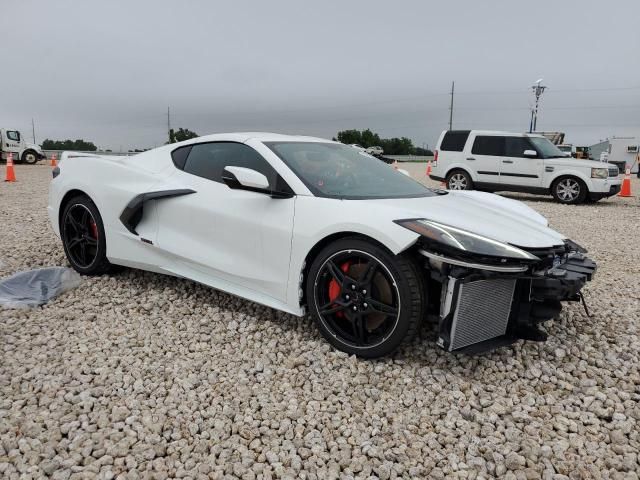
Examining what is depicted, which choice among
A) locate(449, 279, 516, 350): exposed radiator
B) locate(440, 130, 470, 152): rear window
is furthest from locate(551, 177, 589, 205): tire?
locate(449, 279, 516, 350): exposed radiator

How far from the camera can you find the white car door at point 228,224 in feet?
9.95

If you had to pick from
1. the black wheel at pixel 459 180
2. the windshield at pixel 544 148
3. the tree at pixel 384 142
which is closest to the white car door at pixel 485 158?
the black wheel at pixel 459 180

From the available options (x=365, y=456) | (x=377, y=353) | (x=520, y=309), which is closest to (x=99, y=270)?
(x=377, y=353)

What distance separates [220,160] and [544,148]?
32.3ft

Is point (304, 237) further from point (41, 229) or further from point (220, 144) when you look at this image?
point (41, 229)

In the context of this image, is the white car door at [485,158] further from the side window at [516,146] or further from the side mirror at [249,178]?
the side mirror at [249,178]

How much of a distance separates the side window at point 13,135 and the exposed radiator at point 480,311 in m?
26.0

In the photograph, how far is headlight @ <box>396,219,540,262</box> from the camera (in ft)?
8.07

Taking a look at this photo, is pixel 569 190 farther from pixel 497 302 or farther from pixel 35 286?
pixel 35 286

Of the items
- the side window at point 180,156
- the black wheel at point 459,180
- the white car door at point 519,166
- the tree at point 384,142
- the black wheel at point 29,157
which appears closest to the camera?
the side window at point 180,156

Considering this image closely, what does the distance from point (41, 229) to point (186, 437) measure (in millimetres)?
5005

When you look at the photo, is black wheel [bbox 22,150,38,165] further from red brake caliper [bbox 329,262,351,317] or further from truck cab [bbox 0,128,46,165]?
red brake caliper [bbox 329,262,351,317]

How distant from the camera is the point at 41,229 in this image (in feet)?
20.1

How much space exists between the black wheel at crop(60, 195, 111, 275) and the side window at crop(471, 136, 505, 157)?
9.57m
